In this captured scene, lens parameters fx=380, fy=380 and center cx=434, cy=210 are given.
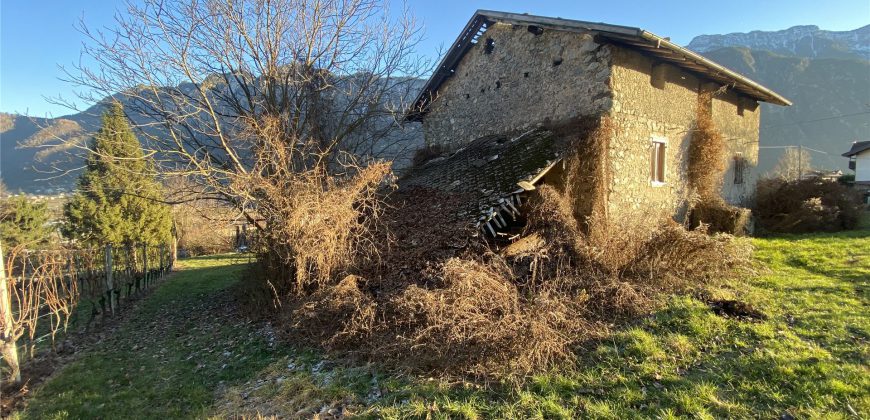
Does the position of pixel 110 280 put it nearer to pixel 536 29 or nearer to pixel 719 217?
pixel 536 29

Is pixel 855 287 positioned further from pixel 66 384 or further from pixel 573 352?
pixel 66 384

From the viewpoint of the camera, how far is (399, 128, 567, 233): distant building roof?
7441mm

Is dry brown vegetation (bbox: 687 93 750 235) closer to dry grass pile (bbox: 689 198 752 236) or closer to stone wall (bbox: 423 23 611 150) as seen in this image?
dry grass pile (bbox: 689 198 752 236)

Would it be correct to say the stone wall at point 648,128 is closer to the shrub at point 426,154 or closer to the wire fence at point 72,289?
the shrub at point 426,154

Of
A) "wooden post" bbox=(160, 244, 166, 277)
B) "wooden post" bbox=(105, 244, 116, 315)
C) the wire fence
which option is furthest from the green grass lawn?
"wooden post" bbox=(160, 244, 166, 277)

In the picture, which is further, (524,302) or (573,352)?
(524,302)

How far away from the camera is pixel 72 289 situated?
364 inches

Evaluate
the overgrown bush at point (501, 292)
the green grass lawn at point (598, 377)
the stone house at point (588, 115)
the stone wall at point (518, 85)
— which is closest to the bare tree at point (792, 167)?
the stone house at point (588, 115)

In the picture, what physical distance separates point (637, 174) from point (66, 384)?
448 inches

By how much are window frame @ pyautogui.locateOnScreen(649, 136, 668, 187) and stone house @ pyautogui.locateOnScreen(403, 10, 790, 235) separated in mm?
32

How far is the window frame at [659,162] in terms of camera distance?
9.75 meters

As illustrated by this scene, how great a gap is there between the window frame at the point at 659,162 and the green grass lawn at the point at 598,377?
349 cm

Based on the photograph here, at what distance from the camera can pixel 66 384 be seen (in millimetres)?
5395

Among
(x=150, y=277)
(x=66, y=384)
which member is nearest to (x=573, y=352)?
(x=66, y=384)
